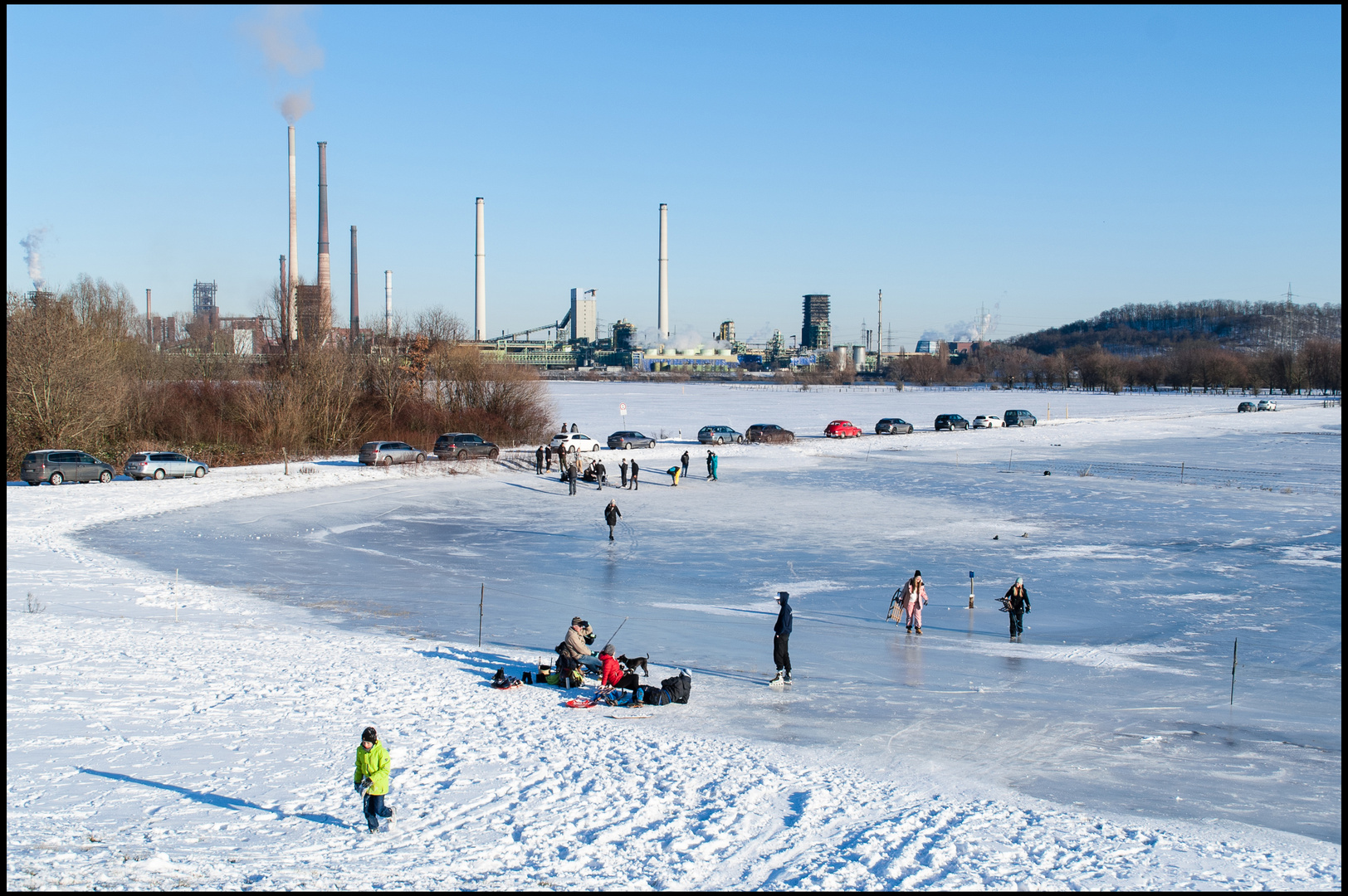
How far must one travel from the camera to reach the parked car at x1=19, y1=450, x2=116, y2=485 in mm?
34844

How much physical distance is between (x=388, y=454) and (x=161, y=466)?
9048 millimetres

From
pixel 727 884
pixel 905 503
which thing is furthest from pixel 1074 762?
pixel 905 503

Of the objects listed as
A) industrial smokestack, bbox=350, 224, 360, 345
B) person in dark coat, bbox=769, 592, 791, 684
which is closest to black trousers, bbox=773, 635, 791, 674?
person in dark coat, bbox=769, 592, 791, 684

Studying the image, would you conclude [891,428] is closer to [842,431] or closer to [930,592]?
[842,431]

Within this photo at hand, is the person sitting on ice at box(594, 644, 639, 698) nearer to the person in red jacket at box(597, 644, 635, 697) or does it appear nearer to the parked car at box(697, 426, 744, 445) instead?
the person in red jacket at box(597, 644, 635, 697)

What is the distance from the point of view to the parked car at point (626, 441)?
50.5 metres

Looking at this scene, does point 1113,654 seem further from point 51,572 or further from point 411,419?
point 411,419

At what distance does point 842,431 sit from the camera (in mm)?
59688

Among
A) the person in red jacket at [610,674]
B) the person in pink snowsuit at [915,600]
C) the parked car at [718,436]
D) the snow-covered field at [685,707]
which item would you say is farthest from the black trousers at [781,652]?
the parked car at [718,436]

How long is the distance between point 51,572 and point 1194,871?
2124 cm

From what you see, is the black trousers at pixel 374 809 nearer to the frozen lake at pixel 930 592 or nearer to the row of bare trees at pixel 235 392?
the frozen lake at pixel 930 592

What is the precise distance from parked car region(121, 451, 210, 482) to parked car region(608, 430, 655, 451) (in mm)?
19543

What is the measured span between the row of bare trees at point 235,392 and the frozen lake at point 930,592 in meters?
11.6

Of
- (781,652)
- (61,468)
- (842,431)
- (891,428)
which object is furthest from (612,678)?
(891,428)
